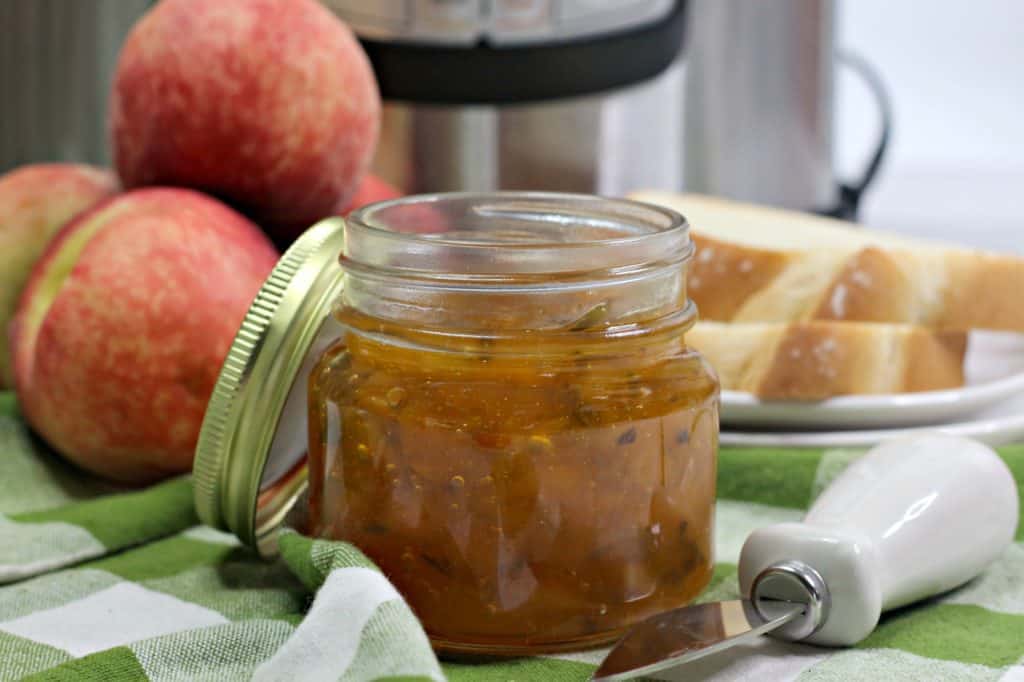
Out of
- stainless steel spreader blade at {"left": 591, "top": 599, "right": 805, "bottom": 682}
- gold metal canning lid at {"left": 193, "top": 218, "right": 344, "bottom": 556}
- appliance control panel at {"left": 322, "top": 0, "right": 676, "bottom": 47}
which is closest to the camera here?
stainless steel spreader blade at {"left": 591, "top": 599, "right": 805, "bottom": 682}

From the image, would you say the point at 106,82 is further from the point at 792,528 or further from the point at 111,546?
the point at 792,528

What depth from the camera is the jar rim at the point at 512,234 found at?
2.02ft

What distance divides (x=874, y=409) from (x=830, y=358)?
0.05m

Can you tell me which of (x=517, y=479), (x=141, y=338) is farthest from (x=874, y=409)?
(x=141, y=338)

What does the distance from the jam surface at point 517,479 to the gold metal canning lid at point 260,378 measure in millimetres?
63

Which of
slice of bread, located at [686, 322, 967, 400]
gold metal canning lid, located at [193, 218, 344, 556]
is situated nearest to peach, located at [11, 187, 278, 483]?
gold metal canning lid, located at [193, 218, 344, 556]

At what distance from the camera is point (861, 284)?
101 cm

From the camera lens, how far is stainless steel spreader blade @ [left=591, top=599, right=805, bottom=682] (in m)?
0.56

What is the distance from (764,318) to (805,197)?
1.92 ft

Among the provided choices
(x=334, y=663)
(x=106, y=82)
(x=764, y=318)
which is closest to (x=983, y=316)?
(x=764, y=318)

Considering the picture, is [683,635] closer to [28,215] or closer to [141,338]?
[141,338]

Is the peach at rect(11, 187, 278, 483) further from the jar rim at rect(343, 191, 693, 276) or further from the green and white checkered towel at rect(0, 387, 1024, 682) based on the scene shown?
the jar rim at rect(343, 191, 693, 276)

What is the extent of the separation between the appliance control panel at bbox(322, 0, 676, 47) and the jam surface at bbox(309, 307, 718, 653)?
2.26 ft

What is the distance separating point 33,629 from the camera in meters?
0.66
